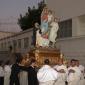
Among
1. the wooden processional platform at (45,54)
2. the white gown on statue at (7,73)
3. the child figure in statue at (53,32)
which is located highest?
the child figure in statue at (53,32)

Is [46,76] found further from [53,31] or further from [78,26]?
[78,26]

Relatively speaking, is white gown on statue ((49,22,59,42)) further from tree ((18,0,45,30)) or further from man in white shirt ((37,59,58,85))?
tree ((18,0,45,30))

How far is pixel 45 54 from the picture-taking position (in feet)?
61.8

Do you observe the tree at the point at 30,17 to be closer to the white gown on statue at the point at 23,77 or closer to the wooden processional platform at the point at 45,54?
the wooden processional platform at the point at 45,54

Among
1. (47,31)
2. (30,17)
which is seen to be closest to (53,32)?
(47,31)

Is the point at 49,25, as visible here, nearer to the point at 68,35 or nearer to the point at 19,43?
the point at 68,35

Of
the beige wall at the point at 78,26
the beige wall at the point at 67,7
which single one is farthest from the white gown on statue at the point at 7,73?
the beige wall at the point at 78,26

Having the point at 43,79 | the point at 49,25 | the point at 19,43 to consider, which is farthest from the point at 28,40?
the point at 43,79

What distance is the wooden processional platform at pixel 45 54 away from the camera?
18.7m

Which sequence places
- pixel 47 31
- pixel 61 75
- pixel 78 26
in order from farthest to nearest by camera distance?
1. pixel 78 26
2. pixel 47 31
3. pixel 61 75

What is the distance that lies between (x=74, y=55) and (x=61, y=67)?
380 inches

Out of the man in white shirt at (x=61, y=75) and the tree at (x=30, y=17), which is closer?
the man in white shirt at (x=61, y=75)

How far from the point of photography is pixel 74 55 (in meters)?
24.3

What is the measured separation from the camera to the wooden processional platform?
1867 centimetres
